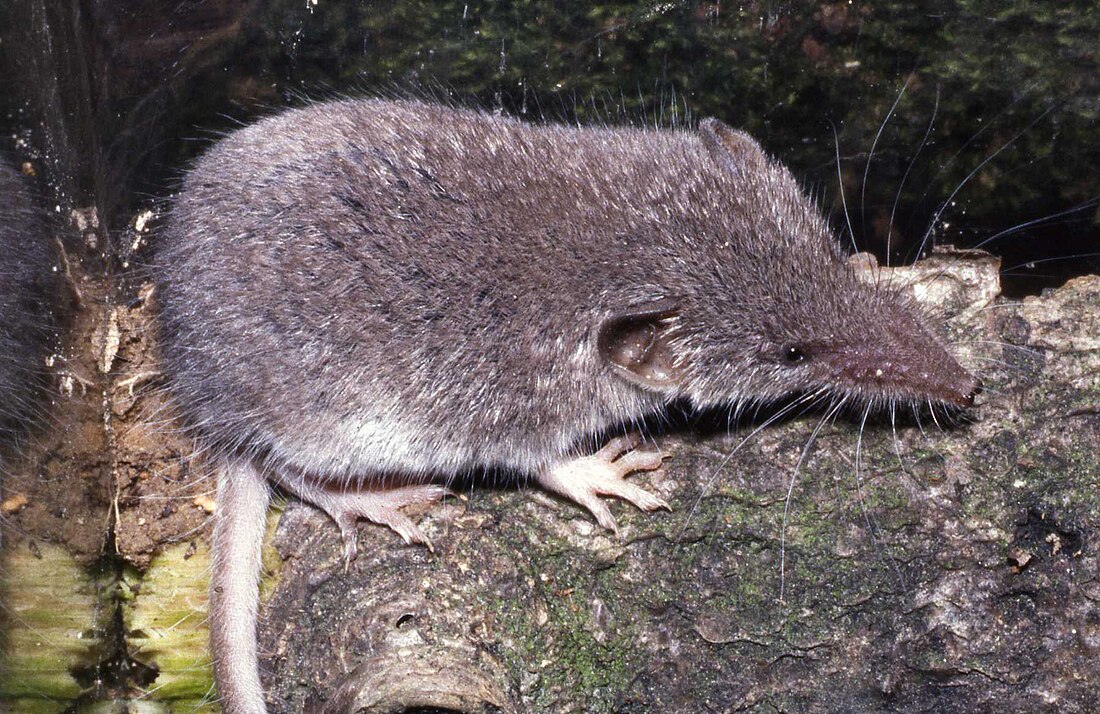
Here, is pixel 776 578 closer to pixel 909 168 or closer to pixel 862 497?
pixel 862 497

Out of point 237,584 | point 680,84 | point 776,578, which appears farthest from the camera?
point 680,84

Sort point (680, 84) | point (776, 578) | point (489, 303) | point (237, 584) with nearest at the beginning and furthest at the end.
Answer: point (776, 578)
point (489, 303)
point (237, 584)
point (680, 84)

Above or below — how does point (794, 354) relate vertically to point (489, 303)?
below

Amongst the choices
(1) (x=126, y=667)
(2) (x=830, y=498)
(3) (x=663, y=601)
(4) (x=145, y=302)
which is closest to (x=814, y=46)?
(2) (x=830, y=498)

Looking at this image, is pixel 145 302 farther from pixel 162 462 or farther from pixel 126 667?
pixel 126 667

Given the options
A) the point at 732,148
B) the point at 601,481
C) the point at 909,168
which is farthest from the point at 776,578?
the point at 909,168

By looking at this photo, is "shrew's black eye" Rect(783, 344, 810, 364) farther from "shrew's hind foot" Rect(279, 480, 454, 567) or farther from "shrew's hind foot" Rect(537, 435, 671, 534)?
"shrew's hind foot" Rect(279, 480, 454, 567)
